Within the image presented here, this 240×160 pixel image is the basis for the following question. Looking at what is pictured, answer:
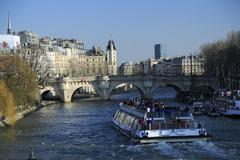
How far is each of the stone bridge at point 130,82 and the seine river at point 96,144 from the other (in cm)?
4080

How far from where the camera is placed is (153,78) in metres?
94.6

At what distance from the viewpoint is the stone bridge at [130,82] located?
93188mm

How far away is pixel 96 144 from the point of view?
35.8 metres

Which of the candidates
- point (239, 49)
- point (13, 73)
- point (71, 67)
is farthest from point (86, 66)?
point (13, 73)

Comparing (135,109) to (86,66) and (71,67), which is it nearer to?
(71,67)

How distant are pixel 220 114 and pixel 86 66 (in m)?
118

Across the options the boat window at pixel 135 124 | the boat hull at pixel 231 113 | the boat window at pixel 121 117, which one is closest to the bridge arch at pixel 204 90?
the boat hull at pixel 231 113

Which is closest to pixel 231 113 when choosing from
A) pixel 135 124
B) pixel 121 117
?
pixel 121 117

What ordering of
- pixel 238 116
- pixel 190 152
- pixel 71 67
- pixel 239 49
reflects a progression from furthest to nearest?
pixel 71 67 → pixel 239 49 → pixel 238 116 → pixel 190 152

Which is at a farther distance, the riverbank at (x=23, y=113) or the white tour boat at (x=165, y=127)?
the riverbank at (x=23, y=113)

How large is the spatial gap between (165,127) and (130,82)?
60800 mm

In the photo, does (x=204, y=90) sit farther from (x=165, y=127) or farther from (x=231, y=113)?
(x=165, y=127)

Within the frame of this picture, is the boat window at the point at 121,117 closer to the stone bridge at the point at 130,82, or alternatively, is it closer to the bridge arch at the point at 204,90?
the bridge arch at the point at 204,90

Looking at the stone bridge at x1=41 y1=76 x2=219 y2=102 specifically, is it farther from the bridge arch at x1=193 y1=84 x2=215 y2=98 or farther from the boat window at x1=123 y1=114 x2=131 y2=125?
the boat window at x1=123 y1=114 x2=131 y2=125
